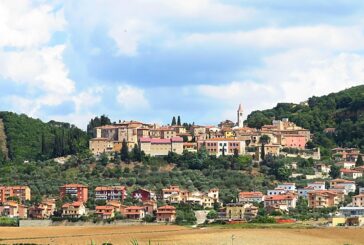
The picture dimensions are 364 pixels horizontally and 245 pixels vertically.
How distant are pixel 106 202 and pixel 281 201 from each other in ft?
46.7

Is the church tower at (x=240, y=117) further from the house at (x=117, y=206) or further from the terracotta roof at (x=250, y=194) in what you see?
the house at (x=117, y=206)

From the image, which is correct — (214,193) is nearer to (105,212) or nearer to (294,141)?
(105,212)

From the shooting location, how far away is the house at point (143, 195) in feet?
276

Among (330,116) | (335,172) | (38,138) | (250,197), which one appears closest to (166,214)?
(250,197)

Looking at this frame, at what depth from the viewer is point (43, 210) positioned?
7825 centimetres

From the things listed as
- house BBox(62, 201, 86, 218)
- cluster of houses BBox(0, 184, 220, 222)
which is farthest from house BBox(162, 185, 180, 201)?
house BBox(62, 201, 86, 218)

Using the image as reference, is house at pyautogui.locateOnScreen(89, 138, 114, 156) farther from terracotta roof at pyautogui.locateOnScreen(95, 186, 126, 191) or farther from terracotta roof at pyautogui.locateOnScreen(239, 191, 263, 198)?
terracotta roof at pyautogui.locateOnScreen(239, 191, 263, 198)

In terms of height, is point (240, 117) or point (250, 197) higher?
point (240, 117)

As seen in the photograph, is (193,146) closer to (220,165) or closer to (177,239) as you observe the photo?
(220,165)

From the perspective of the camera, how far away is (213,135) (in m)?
108

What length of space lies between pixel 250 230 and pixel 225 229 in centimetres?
198

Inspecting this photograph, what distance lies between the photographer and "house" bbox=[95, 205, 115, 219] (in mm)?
76562

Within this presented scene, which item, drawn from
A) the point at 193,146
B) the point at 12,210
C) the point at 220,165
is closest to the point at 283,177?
the point at 220,165

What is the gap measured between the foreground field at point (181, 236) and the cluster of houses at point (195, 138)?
3185 cm
